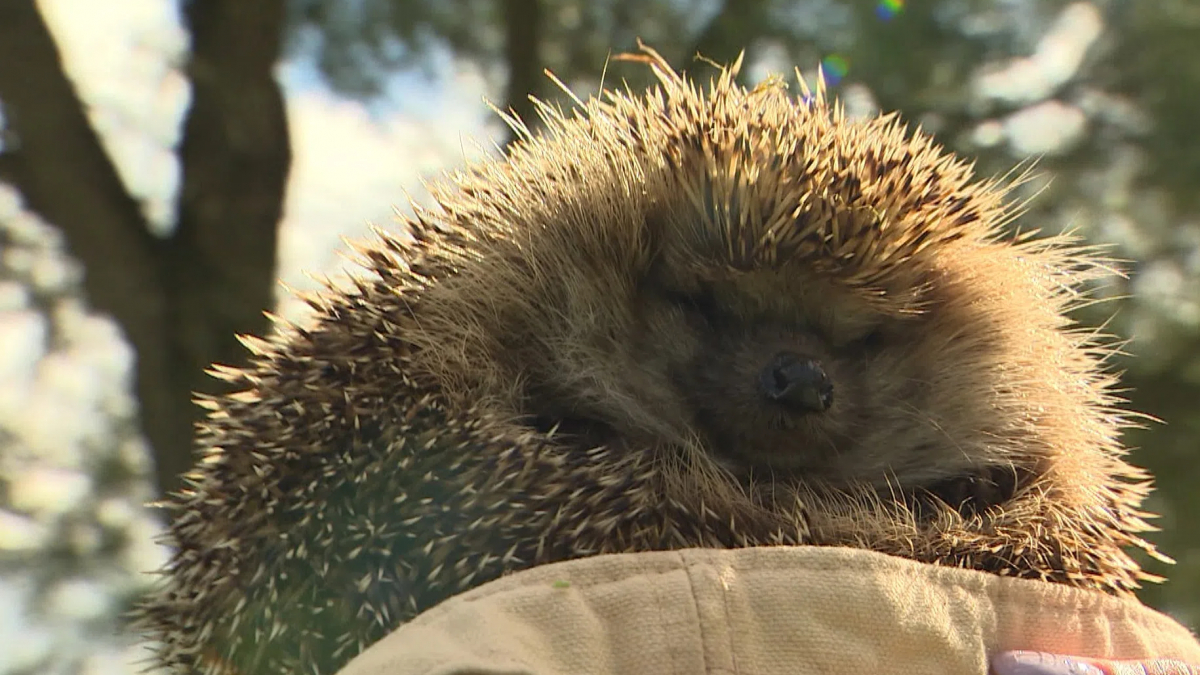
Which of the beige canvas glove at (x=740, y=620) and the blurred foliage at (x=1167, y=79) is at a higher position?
the blurred foliage at (x=1167, y=79)

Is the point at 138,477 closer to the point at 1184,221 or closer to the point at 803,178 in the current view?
the point at 803,178

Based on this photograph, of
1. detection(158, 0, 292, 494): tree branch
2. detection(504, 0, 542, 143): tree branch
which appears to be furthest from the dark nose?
detection(504, 0, 542, 143): tree branch

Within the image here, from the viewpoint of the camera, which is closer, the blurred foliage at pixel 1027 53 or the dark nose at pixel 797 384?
the dark nose at pixel 797 384

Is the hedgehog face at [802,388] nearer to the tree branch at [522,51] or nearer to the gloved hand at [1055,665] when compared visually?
the gloved hand at [1055,665]

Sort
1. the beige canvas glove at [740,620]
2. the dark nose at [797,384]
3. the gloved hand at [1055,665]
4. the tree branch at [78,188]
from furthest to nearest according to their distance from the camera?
the tree branch at [78,188] < the dark nose at [797,384] < the gloved hand at [1055,665] < the beige canvas glove at [740,620]

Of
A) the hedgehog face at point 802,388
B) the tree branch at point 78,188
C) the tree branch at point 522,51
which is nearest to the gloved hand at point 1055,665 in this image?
the hedgehog face at point 802,388

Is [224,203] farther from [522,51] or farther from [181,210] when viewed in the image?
[522,51]

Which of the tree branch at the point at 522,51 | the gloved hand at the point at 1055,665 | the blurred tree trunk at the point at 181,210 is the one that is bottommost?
the gloved hand at the point at 1055,665

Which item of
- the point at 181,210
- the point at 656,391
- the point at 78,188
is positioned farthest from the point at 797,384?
the point at 78,188
